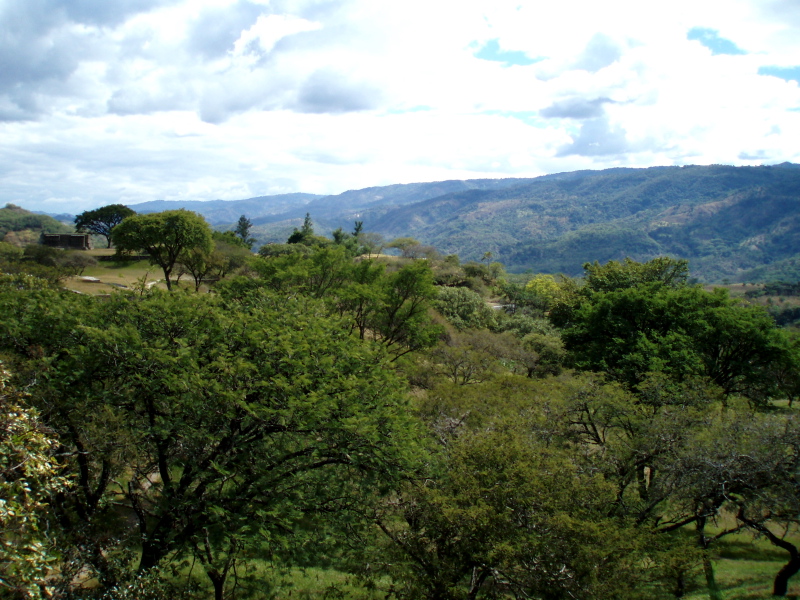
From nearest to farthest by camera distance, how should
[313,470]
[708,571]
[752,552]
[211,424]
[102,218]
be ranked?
[211,424], [313,470], [708,571], [752,552], [102,218]

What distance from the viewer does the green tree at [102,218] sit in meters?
78.4

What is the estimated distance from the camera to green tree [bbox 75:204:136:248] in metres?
A: 78.4

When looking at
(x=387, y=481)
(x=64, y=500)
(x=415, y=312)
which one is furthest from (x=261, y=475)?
(x=415, y=312)

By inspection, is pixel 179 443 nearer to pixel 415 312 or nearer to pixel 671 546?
pixel 671 546

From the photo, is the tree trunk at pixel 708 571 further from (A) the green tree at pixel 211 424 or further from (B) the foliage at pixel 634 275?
(B) the foliage at pixel 634 275

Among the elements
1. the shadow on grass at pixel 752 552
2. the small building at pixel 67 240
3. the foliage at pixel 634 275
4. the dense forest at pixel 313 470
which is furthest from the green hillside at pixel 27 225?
the shadow on grass at pixel 752 552

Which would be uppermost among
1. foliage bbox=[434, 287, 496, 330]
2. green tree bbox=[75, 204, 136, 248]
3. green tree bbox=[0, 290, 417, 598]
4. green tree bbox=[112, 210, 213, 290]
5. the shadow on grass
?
green tree bbox=[75, 204, 136, 248]

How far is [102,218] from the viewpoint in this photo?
78.8 m

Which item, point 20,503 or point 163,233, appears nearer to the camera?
Result: point 20,503

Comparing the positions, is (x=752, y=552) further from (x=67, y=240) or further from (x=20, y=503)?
(x=67, y=240)

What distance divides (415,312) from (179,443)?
59.3 feet

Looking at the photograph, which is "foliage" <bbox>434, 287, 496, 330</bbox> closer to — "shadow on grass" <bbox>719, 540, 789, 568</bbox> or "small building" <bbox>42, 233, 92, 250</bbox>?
"shadow on grass" <bbox>719, 540, 789, 568</bbox>

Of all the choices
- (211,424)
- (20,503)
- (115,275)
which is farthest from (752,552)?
(115,275)

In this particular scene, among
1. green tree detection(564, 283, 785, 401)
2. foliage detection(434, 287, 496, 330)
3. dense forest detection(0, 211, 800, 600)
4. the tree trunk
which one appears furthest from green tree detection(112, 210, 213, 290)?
the tree trunk
